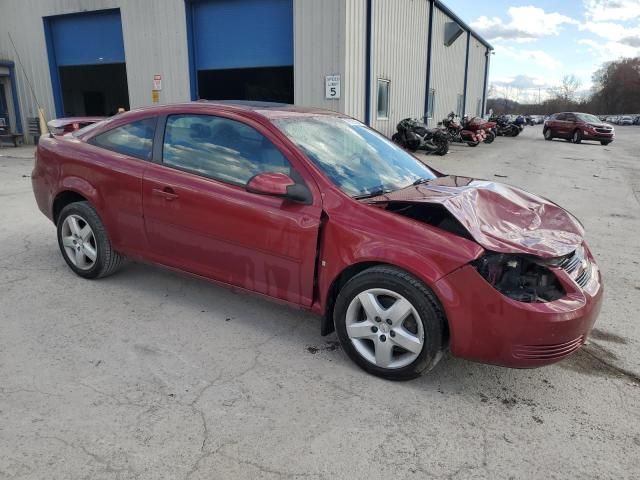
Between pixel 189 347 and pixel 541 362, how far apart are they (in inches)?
84.7

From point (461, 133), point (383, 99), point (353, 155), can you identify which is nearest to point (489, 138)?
point (461, 133)

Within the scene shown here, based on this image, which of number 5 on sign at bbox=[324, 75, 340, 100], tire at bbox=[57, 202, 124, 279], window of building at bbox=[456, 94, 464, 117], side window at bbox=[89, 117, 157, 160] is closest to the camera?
side window at bbox=[89, 117, 157, 160]

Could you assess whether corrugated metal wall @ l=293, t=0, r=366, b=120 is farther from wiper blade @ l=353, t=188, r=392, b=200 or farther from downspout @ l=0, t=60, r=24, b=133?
downspout @ l=0, t=60, r=24, b=133

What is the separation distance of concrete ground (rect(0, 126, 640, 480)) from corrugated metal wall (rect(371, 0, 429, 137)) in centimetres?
1208

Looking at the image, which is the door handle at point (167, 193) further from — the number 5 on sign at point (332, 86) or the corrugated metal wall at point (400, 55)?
the corrugated metal wall at point (400, 55)

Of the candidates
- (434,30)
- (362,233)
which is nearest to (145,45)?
(434,30)

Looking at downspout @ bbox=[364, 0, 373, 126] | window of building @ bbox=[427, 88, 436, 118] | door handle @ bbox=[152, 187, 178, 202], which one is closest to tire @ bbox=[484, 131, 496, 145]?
window of building @ bbox=[427, 88, 436, 118]

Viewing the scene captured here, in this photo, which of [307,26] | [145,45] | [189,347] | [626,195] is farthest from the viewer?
[145,45]

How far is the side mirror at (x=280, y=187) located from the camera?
304 cm

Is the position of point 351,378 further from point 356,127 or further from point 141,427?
point 356,127

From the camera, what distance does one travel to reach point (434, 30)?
20.6 m

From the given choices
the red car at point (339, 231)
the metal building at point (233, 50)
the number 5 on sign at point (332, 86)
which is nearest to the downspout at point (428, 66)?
the metal building at point (233, 50)

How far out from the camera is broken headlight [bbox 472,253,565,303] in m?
2.64

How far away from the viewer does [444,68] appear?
23.7 m
